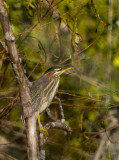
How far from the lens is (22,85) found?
27.2 inches

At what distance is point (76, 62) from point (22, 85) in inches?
12.9

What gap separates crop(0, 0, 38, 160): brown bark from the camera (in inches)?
24.7

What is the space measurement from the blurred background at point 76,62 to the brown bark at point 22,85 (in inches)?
8.4

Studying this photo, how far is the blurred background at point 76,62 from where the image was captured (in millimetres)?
988

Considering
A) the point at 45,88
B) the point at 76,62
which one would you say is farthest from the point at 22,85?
the point at 76,62

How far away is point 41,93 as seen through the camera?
84cm

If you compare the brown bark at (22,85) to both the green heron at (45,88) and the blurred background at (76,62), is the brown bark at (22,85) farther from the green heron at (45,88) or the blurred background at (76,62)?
the blurred background at (76,62)

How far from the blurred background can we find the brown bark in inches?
8.4

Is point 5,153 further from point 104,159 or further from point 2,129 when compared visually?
point 104,159

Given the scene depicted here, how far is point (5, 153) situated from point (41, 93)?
Result: 0.60 m

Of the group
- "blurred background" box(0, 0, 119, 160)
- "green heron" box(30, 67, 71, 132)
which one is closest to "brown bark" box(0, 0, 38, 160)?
"green heron" box(30, 67, 71, 132)

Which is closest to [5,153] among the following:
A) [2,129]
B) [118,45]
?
[2,129]

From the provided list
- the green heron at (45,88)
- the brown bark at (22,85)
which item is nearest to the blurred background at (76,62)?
the green heron at (45,88)

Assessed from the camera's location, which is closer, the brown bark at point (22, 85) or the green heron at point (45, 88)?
the brown bark at point (22, 85)
